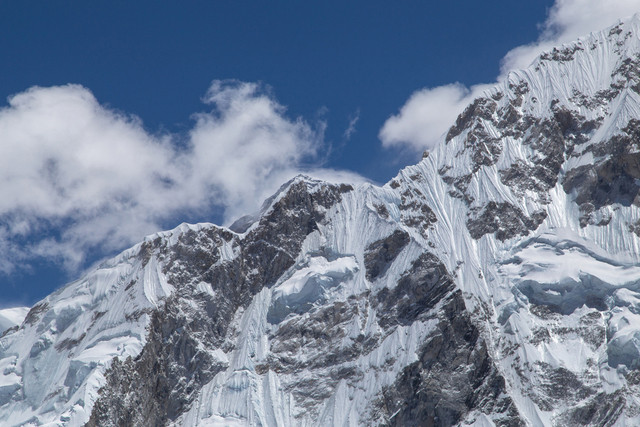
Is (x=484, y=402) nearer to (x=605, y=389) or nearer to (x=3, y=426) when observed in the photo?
(x=605, y=389)

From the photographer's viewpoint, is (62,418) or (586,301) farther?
(586,301)

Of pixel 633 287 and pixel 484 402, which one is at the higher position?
pixel 633 287

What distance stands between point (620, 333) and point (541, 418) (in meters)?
20.9

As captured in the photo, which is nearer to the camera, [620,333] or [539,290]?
[620,333]

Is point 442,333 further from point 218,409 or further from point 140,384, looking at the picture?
point 140,384

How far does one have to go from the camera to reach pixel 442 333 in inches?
7623

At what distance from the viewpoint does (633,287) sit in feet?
641

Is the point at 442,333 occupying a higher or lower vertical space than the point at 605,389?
higher

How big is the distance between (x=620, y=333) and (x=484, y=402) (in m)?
26.4

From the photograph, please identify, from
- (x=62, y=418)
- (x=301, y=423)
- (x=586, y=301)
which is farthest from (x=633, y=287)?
(x=62, y=418)

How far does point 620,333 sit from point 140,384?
277 ft

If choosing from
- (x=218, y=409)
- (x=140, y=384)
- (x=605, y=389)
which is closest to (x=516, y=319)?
(x=605, y=389)

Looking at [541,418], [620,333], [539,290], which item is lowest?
[541,418]

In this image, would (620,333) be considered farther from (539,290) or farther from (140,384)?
(140,384)
